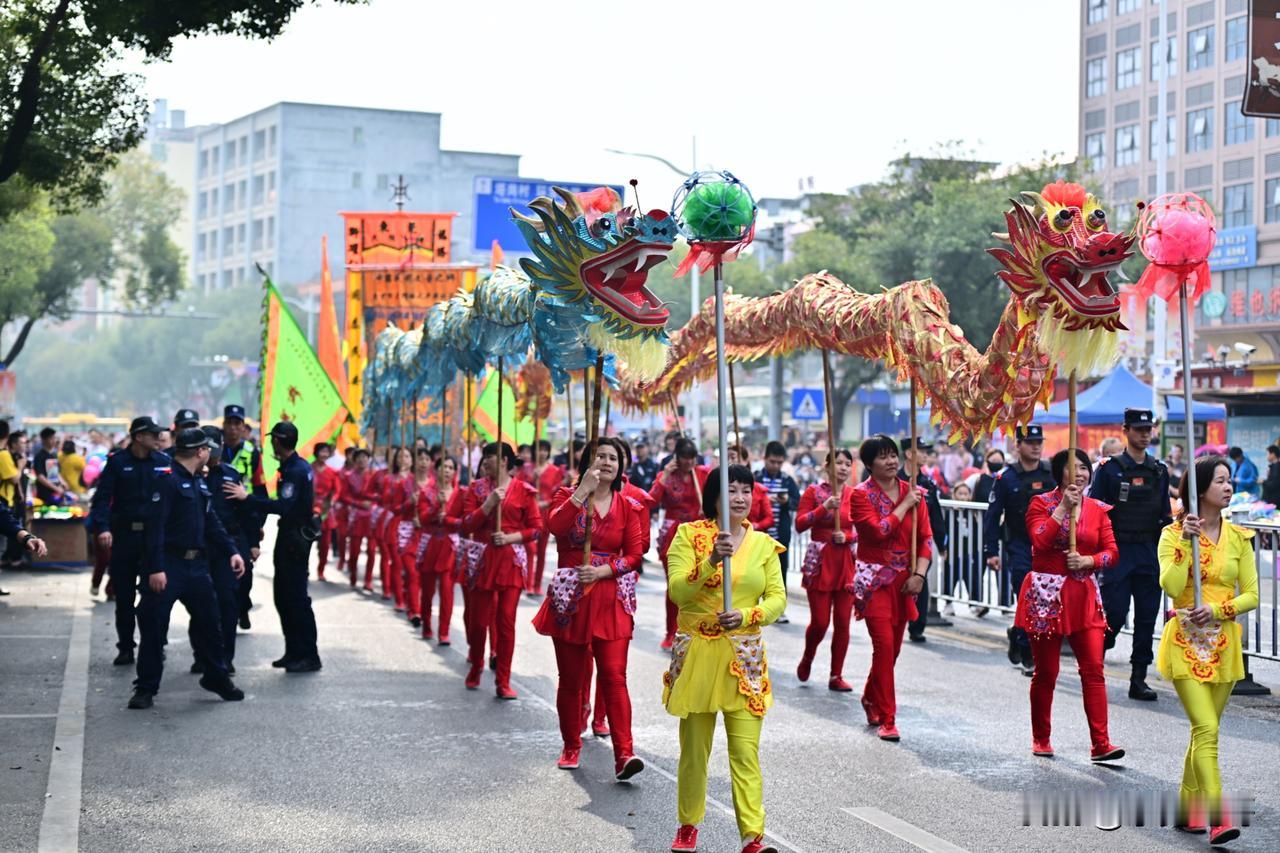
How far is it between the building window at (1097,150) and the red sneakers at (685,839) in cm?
5591

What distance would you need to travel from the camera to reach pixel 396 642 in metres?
14.7

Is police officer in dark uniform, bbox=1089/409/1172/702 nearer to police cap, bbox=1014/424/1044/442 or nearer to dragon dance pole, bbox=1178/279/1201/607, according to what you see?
police cap, bbox=1014/424/1044/442

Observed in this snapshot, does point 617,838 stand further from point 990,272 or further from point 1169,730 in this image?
point 990,272

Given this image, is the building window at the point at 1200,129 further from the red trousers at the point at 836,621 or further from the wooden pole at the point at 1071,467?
the wooden pole at the point at 1071,467

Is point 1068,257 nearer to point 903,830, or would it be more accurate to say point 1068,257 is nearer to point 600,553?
point 600,553

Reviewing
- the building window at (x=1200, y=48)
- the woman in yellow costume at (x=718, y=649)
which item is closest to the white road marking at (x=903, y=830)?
the woman in yellow costume at (x=718, y=649)

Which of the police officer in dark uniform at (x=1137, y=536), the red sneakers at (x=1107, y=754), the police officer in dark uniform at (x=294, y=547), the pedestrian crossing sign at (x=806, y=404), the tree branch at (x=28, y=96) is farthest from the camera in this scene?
the pedestrian crossing sign at (x=806, y=404)

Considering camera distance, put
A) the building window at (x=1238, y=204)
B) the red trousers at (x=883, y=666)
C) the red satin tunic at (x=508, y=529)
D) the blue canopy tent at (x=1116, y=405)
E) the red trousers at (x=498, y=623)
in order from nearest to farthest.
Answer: the red trousers at (x=883, y=666) < the red trousers at (x=498, y=623) < the red satin tunic at (x=508, y=529) < the blue canopy tent at (x=1116, y=405) < the building window at (x=1238, y=204)

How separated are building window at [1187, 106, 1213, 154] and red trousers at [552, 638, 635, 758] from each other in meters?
48.4

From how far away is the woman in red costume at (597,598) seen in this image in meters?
8.73

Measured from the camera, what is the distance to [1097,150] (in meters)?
60.2

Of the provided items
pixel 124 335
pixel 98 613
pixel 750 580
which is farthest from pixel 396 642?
pixel 124 335

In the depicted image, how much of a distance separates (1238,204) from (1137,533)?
4420 cm

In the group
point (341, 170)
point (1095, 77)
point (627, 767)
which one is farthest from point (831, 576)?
point (341, 170)
